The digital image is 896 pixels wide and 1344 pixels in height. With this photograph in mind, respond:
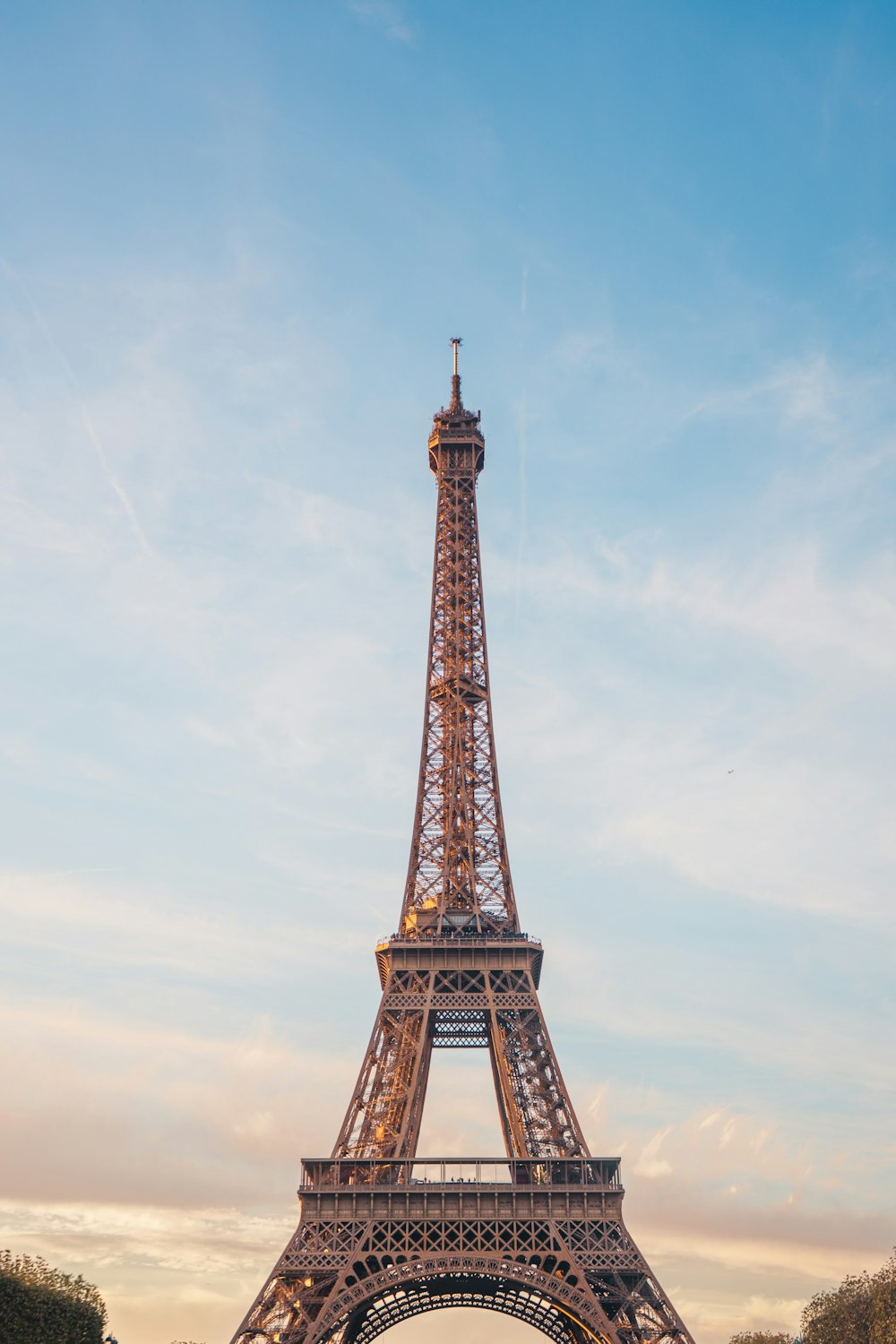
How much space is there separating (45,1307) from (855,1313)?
3902 centimetres

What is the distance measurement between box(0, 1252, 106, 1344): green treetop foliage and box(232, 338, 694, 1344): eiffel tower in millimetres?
6646

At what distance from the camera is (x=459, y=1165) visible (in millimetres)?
60531

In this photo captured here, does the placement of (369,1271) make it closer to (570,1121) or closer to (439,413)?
(570,1121)

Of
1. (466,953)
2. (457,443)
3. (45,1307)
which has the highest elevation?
(457,443)

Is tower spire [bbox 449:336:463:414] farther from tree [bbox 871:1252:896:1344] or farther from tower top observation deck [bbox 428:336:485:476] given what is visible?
tree [bbox 871:1252:896:1344]

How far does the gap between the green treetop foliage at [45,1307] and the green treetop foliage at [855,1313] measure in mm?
35371

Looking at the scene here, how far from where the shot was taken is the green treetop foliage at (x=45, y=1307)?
49219 millimetres

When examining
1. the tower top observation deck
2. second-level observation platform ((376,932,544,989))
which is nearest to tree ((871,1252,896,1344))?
second-level observation platform ((376,932,544,989))

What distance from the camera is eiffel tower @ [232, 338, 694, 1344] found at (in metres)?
57.2

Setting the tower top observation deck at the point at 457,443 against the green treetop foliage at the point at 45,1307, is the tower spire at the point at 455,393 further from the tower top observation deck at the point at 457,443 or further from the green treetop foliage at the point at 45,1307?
the green treetop foliage at the point at 45,1307

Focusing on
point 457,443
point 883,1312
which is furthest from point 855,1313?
point 457,443

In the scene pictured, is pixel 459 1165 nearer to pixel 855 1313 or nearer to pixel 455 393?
pixel 855 1313

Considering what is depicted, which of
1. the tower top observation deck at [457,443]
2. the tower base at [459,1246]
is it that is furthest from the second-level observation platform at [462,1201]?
the tower top observation deck at [457,443]

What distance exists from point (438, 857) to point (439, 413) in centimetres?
3143
